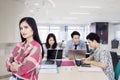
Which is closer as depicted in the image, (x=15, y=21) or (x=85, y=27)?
(x=15, y=21)

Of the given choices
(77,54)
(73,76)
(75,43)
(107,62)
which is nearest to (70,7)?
(75,43)

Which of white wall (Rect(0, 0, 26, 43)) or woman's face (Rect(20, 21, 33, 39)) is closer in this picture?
woman's face (Rect(20, 21, 33, 39))

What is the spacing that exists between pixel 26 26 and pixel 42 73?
0.99 metres

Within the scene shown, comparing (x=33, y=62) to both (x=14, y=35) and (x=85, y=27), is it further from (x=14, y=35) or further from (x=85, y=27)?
(x=85, y=27)

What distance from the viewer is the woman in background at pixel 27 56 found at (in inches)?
64.6

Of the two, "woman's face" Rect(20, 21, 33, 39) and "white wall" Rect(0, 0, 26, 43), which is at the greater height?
"white wall" Rect(0, 0, 26, 43)

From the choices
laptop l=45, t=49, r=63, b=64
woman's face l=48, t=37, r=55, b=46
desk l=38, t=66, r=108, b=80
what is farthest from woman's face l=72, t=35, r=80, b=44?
desk l=38, t=66, r=108, b=80

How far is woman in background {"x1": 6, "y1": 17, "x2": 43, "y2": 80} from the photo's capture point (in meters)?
1.64

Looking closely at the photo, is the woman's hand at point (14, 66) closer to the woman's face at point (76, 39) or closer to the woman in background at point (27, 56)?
the woman in background at point (27, 56)

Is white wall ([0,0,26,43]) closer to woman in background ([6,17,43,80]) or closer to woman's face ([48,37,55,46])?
woman's face ([48,37,55,46])

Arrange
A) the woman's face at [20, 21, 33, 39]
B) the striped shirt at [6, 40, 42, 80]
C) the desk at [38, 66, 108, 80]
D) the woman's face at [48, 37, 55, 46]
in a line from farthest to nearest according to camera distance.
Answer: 1. the woman's face at [48, 37, 55, 46]
2. the desk at [38, 66, 108, 80]
3. the woman's face at [20, 21, 33, 39]
4. the striped shirt at [6, 40, 42, 80]

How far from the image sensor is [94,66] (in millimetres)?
3078

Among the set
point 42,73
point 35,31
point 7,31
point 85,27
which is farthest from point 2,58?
point 85,27

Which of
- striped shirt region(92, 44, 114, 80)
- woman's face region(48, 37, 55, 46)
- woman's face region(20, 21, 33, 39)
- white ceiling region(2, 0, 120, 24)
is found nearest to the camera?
→ woman's face region(20, 21, 33, 39)
